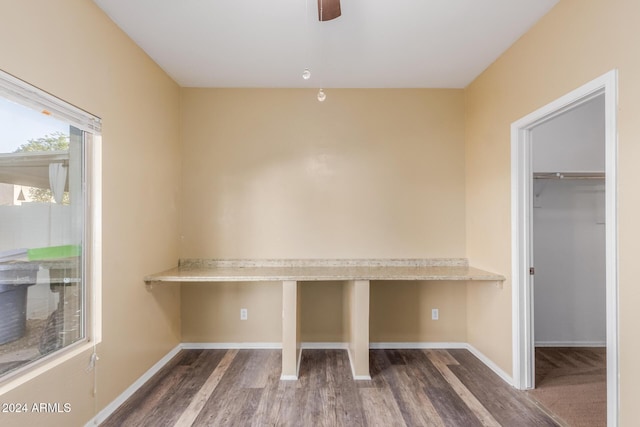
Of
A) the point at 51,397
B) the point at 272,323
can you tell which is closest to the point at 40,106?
the point at 51,397

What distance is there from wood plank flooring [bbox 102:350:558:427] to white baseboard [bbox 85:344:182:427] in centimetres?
→ 4

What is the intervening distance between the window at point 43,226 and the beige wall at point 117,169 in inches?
3.5

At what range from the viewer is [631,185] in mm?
1528

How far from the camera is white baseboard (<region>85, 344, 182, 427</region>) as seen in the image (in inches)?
80.4

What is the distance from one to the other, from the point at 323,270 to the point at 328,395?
1.04 meters

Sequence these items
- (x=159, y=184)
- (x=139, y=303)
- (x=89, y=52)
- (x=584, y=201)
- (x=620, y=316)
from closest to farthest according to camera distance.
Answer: (x=620, y=316)
(x=89, y=52)
(x=139, y=303)
(x=159, y=184)
(x=584, y=201)

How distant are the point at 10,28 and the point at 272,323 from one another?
9.44ft

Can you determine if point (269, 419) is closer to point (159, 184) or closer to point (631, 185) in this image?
point (159, 184)

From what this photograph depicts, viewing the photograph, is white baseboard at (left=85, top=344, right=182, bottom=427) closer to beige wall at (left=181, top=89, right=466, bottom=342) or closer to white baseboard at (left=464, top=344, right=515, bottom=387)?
beige wall at (left=181, top=89, right=466, bottom=342)

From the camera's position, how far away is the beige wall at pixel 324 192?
128 inches

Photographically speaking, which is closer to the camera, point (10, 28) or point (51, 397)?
point (10, 28)

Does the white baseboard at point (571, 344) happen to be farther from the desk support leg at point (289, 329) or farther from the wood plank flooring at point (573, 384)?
the desk support leg at point (289, 329)

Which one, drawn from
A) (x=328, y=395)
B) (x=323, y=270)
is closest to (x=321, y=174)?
(x=323, y=270)

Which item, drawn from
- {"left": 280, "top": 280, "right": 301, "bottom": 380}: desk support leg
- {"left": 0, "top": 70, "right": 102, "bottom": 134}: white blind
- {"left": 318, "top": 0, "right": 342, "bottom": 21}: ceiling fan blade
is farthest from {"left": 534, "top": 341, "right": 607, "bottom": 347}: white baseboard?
{"left": 0, "top": 70, "right": 102, "bottom": 134}: white blind
